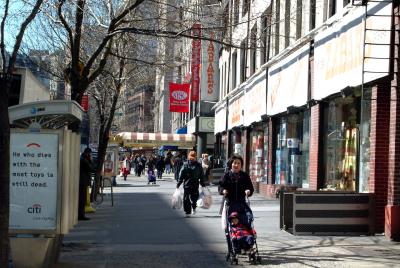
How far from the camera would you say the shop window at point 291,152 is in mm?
20297

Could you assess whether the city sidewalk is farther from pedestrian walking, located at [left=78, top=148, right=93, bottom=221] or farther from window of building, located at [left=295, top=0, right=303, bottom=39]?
window of building, located at [left=295, top=0, right=303, bottom=39]

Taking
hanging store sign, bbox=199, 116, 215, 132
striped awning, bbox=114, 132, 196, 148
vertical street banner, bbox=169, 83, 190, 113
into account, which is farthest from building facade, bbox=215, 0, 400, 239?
striped awning, bbox=114, 132, 196, 148

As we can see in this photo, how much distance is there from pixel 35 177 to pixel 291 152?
43.7 feet

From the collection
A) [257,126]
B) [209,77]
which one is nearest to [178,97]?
[209,77]

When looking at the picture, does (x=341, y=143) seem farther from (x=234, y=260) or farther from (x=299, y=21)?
(x=234, y=260)

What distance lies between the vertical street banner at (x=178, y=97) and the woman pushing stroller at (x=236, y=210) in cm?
3246

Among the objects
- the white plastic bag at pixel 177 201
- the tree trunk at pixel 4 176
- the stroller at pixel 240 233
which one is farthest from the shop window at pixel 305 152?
the tree trunk at pixel 4 176


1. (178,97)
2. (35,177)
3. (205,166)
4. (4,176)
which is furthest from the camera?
(178,97)

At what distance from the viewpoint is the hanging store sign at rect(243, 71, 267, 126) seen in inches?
957

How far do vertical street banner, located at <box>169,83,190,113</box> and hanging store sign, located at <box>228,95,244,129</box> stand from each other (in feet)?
25.9

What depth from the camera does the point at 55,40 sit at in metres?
19.4

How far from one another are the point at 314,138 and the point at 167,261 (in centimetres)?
885

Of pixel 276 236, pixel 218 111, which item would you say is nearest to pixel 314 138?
pixel 276 236

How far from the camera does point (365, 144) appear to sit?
14039 mm
